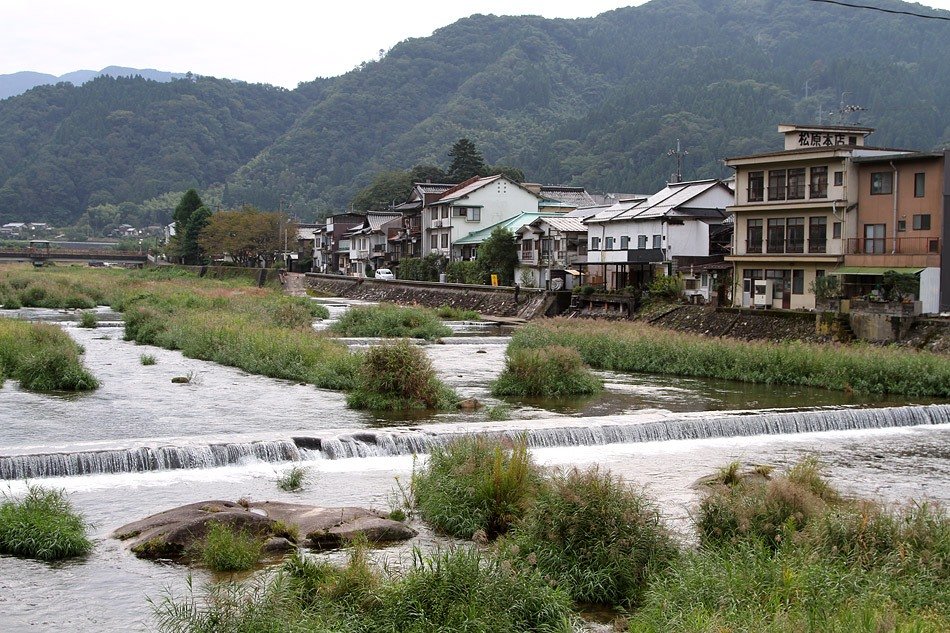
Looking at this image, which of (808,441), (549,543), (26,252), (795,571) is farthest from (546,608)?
(26,252)

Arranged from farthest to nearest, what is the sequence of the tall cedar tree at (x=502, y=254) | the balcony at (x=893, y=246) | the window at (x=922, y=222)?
the tall cedar tree at (x=502, y=254) < the window at (x=922, y=222) < the balcony at (x=893, y=246)

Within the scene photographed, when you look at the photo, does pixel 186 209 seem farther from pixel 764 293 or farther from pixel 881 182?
pixel 881 182

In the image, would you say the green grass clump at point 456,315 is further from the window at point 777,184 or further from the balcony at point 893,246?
the balcony at point 893,246

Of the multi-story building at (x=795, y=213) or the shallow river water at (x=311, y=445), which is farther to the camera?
the multi-story building at (x=795, y=213)

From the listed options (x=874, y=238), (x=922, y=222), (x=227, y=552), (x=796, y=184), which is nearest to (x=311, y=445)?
(x=227, y=552)

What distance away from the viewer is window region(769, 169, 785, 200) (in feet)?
132

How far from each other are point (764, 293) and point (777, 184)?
4759mm

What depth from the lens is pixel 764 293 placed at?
40.8 metres

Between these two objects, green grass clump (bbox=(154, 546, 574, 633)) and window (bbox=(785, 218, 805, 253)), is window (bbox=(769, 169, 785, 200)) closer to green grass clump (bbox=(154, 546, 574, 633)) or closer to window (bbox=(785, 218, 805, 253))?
window (bbox=(785, 218, 805, 253))

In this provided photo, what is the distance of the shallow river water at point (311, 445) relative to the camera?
378 inches

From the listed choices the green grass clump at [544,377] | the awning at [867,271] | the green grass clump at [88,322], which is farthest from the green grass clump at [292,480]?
the green grass clump at [88,322]

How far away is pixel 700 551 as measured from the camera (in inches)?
380

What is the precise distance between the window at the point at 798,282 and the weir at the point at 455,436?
1898cm

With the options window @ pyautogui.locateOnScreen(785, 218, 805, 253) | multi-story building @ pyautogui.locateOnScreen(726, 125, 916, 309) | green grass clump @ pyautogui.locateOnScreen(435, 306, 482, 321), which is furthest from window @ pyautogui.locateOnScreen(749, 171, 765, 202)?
green grass clump @ pyautogui.locateOnScreen(435, 306, 482, 321)
